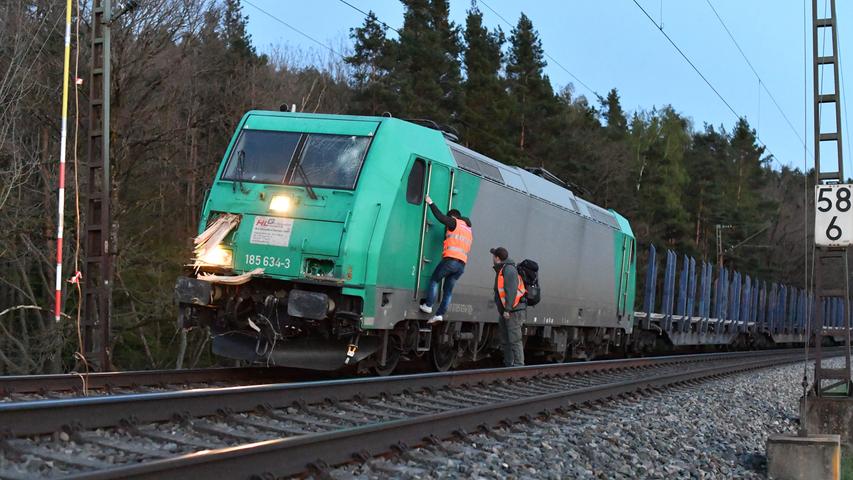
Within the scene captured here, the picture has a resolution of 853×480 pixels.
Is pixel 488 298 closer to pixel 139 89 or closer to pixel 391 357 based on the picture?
pixel 391 357

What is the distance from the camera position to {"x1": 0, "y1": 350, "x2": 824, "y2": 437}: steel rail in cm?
522

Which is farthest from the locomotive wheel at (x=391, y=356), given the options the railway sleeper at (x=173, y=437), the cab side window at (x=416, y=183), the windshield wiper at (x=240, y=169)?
the railway sleeper at (x=173, y=437)

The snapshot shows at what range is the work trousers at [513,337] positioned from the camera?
11.9 meters

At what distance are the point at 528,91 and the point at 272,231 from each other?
1370 inches

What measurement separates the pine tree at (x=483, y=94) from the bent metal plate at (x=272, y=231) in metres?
21.7

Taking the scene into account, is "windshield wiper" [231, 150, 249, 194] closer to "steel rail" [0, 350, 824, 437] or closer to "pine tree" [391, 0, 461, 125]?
"steel rail" [0, 350, 824, 437]

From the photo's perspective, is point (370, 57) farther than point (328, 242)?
Yes

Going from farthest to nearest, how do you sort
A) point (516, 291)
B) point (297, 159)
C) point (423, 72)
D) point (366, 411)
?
1. point (423, 72)
2. point (516, 291)
3. point (297, 159)
4. point (366, 411)

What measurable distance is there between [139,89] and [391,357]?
451 inches

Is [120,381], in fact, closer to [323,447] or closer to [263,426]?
[263,426]

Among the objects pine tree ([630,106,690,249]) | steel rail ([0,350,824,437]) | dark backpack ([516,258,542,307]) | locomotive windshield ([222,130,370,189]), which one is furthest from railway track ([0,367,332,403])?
pine tree ([630,106,690,249])

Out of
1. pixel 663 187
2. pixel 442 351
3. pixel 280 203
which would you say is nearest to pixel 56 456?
pixel 280 203

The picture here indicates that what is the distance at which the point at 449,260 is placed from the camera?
10547 mm

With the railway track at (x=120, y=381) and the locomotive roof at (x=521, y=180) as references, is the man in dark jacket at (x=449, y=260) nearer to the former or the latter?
the locomotive roof at (x=521, y=180)
